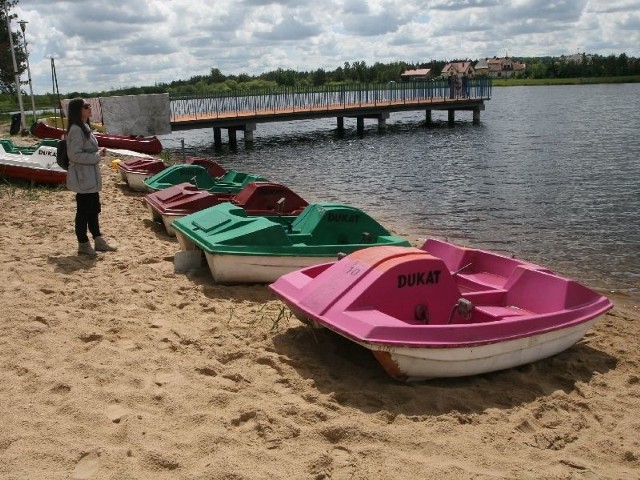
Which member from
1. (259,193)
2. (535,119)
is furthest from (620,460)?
(535,119)

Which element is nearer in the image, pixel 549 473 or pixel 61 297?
pixel 549 473

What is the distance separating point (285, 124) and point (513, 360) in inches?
1953

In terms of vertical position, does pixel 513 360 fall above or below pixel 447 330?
below

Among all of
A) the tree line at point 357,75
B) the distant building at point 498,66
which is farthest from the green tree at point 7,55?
the distant building at point 498,66

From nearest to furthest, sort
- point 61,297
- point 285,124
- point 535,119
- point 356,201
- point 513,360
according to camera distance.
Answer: point 513,360 < point 61,297 < point 356,201 < point 535,119 < point 285,124

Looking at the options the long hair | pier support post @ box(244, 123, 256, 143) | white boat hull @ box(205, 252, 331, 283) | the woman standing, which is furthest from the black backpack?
pier support post @ box(244, 123, 256, 143)

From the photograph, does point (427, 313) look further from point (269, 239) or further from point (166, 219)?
point (166, 219)

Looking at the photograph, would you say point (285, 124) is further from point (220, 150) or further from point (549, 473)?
point (549, 473)

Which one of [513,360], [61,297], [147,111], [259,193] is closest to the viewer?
[513,360]

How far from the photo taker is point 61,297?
6.61m

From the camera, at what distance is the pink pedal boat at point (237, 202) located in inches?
393

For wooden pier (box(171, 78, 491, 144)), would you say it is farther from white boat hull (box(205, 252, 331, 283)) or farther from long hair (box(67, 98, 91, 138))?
white boat hull (box(205, 252, 331, 283))

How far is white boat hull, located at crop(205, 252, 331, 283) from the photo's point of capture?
7609 millimetres

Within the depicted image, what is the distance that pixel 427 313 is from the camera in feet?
18.5
